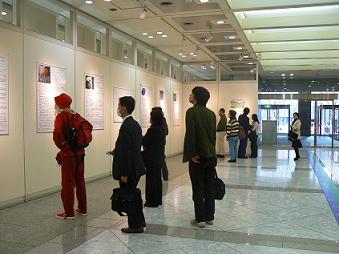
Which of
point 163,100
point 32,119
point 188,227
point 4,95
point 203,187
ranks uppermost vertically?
point 163,100

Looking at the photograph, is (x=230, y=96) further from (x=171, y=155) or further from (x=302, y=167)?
(x=302, y=167)

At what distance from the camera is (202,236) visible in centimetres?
425

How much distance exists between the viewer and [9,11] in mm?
5781

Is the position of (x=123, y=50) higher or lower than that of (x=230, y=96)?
higher

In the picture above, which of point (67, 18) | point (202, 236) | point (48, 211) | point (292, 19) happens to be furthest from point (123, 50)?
point (202, 236)

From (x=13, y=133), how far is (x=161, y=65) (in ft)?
23.9

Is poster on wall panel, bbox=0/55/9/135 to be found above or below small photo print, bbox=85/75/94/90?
below

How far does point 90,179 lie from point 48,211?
2.45m

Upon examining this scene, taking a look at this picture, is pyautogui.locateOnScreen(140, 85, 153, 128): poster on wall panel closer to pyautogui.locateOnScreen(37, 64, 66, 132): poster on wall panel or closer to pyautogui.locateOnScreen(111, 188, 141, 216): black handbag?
pyautogui.locateOnScreen(37, 64, 66, 132): poster on wall panel

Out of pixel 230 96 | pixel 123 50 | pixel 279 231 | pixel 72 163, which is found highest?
pixel 123 50

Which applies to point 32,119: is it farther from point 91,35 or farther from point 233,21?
point 233,21

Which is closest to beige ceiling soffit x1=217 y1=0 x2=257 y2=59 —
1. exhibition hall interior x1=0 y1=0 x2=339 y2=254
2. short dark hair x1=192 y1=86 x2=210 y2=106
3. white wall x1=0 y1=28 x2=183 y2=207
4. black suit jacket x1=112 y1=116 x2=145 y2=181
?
exhibition hall interior x1=0 y1=0 x2=339 y2=254

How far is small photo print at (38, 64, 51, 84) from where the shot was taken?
20.5 feet

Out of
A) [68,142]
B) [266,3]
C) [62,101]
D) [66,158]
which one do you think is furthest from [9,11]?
[266,3]
